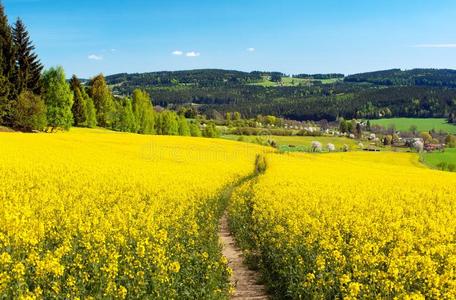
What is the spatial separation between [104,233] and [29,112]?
51646mm

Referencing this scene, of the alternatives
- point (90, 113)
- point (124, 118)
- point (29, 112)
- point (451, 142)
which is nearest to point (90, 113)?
point (90, 113)

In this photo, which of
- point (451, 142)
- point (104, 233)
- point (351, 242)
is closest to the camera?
point (104, 233)

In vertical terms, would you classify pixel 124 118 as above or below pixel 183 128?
above

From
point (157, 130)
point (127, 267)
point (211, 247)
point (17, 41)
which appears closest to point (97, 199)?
point (211, 247)

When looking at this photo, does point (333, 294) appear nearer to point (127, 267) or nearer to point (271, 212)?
point (127, 267)

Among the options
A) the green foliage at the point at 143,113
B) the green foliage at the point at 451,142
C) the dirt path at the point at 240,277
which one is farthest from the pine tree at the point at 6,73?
the green foliage at the point at 451,142

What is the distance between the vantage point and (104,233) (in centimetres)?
1102

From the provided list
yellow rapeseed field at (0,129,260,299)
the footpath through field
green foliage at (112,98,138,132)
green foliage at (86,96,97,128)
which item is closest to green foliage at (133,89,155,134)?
green foliage at (112,98,138,132)

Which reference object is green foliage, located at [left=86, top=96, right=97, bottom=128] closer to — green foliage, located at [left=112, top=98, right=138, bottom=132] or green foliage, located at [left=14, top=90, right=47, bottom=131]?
green foliage, located at [left=112, top=98, right=138, bottom=132]

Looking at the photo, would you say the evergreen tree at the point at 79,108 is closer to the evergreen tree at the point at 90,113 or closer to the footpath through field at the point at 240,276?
the evergreen tree at the point at 90,113

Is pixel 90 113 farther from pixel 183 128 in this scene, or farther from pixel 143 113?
pixel 183 128

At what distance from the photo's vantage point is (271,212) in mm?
17156

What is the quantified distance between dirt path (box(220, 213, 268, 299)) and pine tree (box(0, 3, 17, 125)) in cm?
4584

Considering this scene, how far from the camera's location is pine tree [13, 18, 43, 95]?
62072mm
